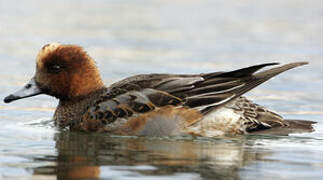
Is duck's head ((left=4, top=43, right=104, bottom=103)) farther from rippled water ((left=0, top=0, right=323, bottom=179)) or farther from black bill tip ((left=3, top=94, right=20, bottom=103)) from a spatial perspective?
rippled water ((left=0, top=0, right=323, bottom=179))

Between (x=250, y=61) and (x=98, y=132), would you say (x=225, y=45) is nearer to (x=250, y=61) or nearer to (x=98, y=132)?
(x=250, y=61)

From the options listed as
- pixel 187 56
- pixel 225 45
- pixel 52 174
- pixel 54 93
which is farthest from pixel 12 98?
pixel 225 45

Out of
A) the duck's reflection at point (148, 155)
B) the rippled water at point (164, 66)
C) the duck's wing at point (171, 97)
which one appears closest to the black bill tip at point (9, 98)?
the rippled water at point (164, 66)

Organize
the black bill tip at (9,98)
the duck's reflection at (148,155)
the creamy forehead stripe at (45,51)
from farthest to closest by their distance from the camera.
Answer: the creamy forehead stripe at (45,51), the black bill tip at (9,98), the duck's reflection at (148,155)

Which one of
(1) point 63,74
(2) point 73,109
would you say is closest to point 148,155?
(2) point 73,109

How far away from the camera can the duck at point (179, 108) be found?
858 centimetres

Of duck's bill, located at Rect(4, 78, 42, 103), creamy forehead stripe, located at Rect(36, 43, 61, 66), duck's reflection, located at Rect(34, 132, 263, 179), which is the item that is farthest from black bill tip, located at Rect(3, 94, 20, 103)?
duck's reflection, located at Rect(34, 132, 263, 179)

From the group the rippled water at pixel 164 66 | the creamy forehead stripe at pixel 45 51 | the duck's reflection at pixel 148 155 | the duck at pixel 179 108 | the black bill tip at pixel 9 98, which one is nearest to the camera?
the duck's reflection at pixel 148 155

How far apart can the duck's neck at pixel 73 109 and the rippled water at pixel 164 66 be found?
161mm

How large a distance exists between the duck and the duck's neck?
11 mm

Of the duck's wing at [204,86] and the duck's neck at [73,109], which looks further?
the duck's neck at [73,109]

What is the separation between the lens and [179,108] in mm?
8586

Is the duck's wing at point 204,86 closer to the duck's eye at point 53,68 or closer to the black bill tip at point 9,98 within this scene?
the duck's eye at point 53,68

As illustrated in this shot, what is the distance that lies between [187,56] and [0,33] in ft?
12.1
